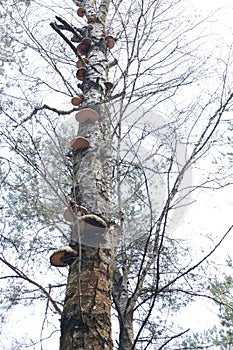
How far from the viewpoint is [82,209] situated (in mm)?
2186

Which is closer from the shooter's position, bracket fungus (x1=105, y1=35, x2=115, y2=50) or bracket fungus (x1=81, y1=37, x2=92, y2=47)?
bracket fungus (x1=81, y1=37, x2=92, y2=47)

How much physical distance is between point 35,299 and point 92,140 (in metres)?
1.53

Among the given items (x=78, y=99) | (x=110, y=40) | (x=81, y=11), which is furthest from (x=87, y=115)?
(x=81, y=11)

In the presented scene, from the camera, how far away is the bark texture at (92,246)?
1.72 metres

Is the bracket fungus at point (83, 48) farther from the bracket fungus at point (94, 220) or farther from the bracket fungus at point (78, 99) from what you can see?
the bracket fungus at point (94, 220)

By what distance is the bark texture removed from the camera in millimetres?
1725

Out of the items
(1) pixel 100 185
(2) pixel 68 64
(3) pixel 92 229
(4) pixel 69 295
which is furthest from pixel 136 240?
(2) pixel 68 64

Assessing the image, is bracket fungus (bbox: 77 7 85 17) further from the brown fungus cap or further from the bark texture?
the brown fungus cap

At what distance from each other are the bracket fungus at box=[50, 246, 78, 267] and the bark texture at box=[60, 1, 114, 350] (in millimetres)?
29

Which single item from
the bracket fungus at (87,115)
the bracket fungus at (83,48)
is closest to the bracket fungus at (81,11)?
the bracket fungus at (83,48)

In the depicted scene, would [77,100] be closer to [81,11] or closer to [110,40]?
[110,40]

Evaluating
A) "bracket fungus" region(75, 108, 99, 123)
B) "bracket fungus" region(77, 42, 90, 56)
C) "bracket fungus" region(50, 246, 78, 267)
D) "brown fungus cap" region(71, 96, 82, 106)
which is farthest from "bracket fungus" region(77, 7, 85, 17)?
"bracket fungus" region(50, 246, 78, 267)

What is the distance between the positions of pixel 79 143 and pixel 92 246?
0.78 m

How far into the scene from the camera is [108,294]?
196 centimetres
